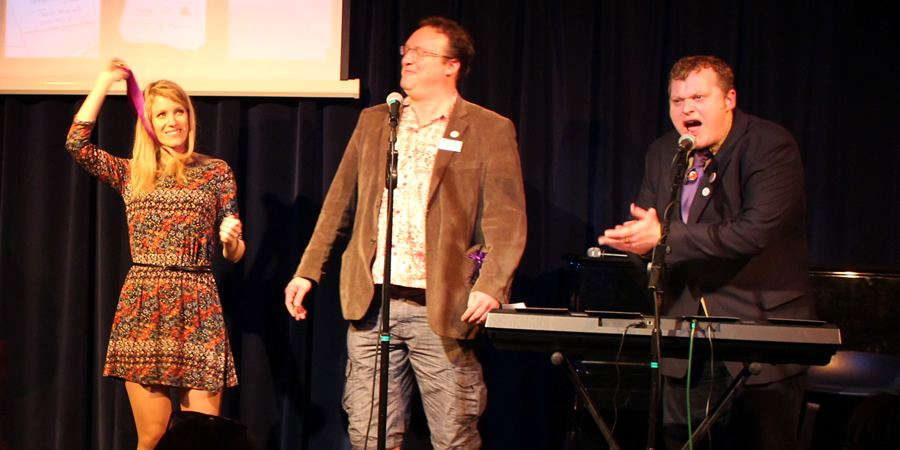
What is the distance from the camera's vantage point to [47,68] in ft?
13.3

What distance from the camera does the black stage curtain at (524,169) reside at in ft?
12.8

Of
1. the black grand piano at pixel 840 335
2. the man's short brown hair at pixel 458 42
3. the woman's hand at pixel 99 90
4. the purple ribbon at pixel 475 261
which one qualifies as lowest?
the black grand piano at pixel 840 335

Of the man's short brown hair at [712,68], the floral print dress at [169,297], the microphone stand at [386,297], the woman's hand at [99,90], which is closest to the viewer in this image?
the microphone stand at [386,297]

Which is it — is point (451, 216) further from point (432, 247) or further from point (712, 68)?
point (712, 68)

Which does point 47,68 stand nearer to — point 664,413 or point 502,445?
point 502,445

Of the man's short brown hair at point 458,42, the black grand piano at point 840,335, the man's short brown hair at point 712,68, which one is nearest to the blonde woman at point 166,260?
the man's short brown hair at point 458,42

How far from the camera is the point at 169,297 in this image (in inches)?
120

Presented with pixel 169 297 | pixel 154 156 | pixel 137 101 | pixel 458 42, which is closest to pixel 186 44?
pixel 137 101

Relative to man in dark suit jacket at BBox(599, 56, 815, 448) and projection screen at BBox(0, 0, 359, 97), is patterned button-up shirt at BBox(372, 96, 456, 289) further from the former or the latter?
projection screen at BBox(0, 0, 359, 97)

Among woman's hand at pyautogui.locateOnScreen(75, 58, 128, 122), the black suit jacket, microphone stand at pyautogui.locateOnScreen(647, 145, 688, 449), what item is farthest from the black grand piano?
woman's hand at pyautogui.locateOnScreen(75, 58, 128, 122)

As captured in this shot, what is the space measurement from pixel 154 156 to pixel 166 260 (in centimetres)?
44

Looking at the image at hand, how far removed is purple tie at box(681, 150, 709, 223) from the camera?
271 cm

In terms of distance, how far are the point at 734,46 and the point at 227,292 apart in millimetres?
2845

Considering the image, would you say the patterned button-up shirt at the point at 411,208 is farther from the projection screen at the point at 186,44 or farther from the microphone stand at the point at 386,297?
the projection screen at the point at 186,44
